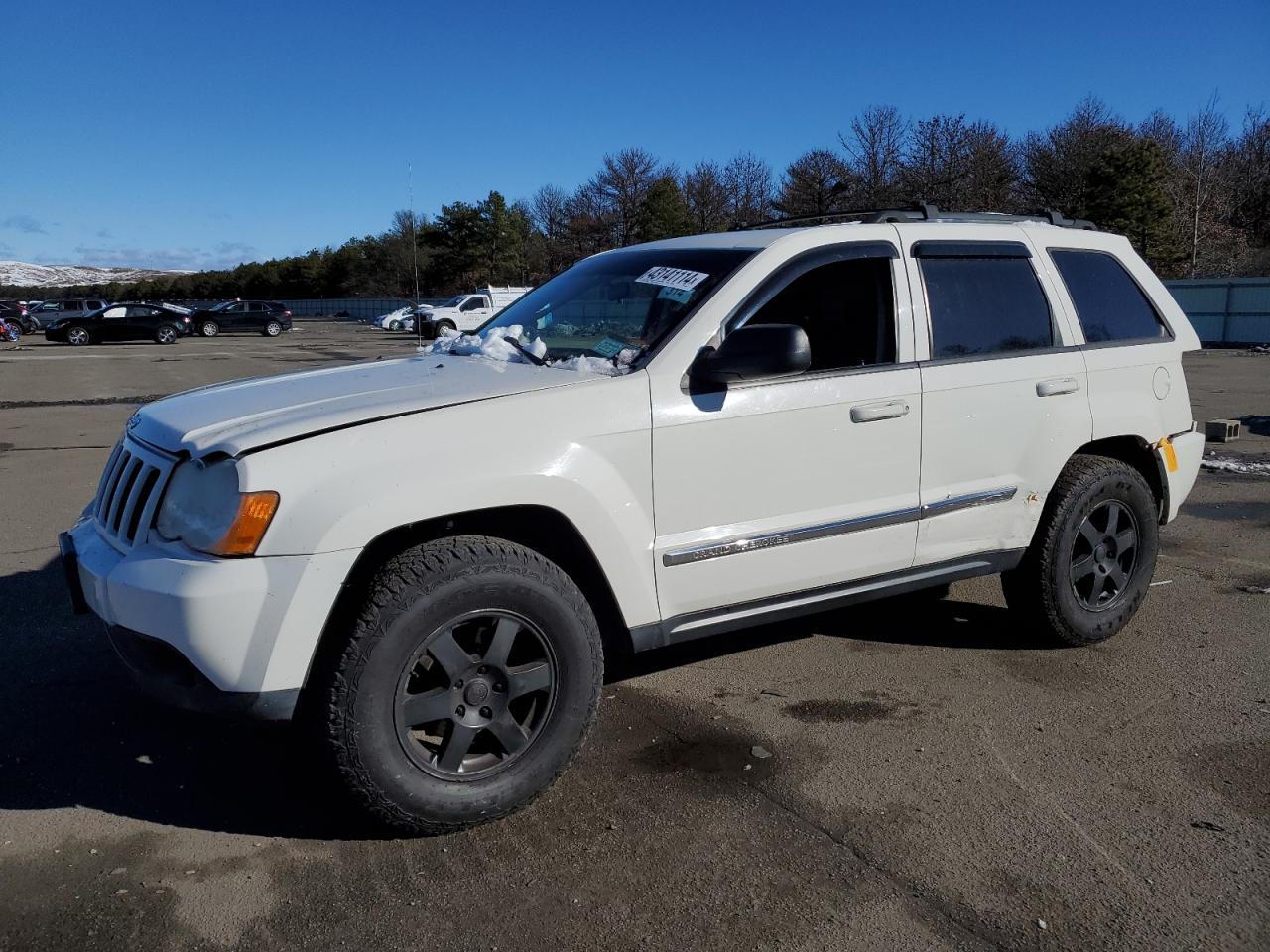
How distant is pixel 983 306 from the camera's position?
4266mm

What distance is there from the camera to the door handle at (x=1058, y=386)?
4285 millimetres

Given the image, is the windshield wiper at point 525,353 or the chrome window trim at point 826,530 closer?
the chrome window trim at point 826,530

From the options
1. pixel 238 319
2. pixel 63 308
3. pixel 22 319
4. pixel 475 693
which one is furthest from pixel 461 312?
pixel 475 693

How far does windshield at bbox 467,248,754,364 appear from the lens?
3.70m

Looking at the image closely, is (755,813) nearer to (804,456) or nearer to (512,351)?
(804,456)

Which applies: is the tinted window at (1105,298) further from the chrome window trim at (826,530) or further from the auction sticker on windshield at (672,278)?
the auction sticker on windshield at (672,278)

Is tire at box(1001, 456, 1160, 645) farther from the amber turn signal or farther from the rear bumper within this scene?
the amber turn signal

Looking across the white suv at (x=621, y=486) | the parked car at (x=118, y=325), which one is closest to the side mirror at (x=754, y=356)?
the white suv at (x=621, y=486)

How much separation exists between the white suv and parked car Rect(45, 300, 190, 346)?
38.4 m

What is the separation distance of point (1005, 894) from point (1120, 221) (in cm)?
4095

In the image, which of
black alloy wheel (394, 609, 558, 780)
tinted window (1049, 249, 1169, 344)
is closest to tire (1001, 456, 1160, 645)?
tinted window (1049, 249, 1169, 344)

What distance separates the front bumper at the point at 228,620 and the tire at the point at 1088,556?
3.04 metres

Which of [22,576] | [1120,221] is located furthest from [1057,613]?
[1120,221]

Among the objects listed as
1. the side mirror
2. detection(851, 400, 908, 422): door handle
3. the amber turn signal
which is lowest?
the amber turn signal
